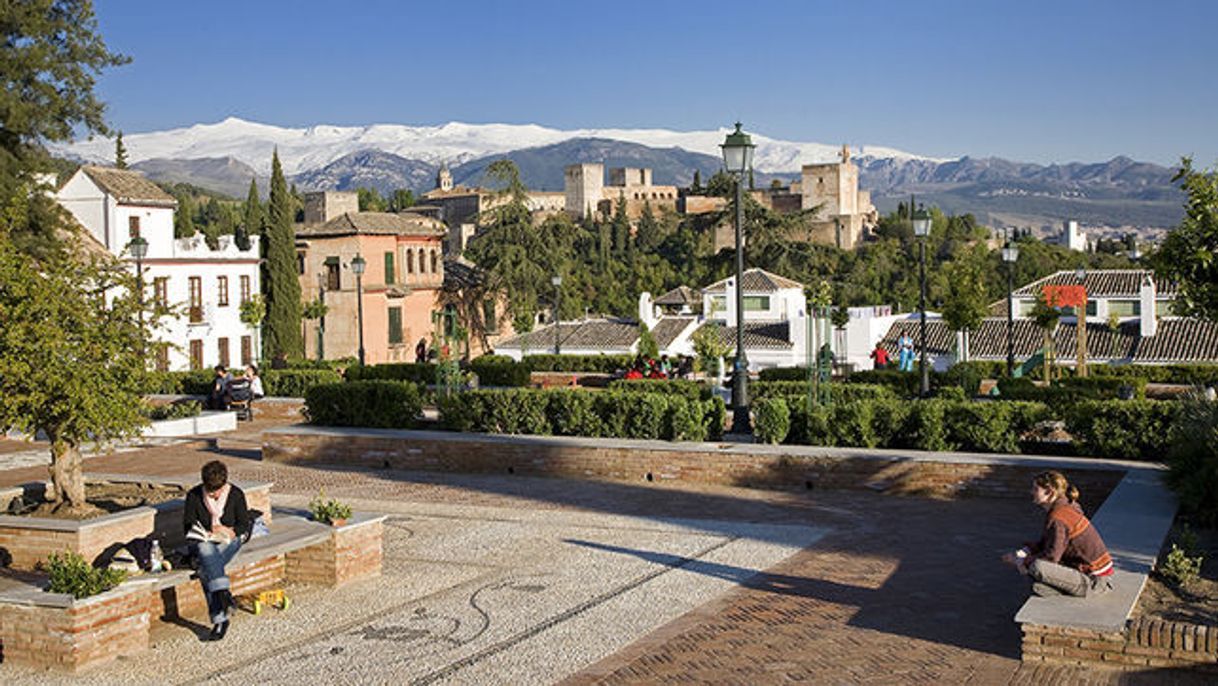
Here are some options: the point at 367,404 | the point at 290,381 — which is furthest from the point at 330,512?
the point at 290,381

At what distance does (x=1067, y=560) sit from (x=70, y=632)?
660cm

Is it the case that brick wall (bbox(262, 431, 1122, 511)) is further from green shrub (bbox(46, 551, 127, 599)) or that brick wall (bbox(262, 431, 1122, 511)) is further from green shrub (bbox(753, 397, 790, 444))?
green shrub (bbox(46, 551, 127, 599))

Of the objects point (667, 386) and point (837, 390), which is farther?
point (667, 386)

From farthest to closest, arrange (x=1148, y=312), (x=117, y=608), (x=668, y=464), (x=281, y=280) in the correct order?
(x=281, y=280) < (x=1148, y=312) < (x=668, y=464) < (x=117, y=608)

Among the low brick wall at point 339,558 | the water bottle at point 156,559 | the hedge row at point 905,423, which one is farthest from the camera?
the hedge row at point 905,423

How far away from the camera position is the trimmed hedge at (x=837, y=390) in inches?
813

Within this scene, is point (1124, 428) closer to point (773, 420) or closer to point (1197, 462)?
point (1197, 462)

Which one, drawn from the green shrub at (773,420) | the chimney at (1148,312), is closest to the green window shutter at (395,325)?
the chimney at (1148,312)

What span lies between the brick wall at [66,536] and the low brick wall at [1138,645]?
681 cm

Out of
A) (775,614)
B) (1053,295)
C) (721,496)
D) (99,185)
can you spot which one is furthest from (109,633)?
(99,185)

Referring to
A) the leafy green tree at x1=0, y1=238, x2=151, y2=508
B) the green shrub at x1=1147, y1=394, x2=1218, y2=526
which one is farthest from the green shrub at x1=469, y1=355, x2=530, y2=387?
the green shrub at x1=1147, y1=394, x2=1218, y2=526

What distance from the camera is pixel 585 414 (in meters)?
17.8

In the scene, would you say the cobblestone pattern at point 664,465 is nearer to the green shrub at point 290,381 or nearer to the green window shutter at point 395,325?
the green shrub at point 290,381

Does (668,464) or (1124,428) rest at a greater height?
(1124,428)
